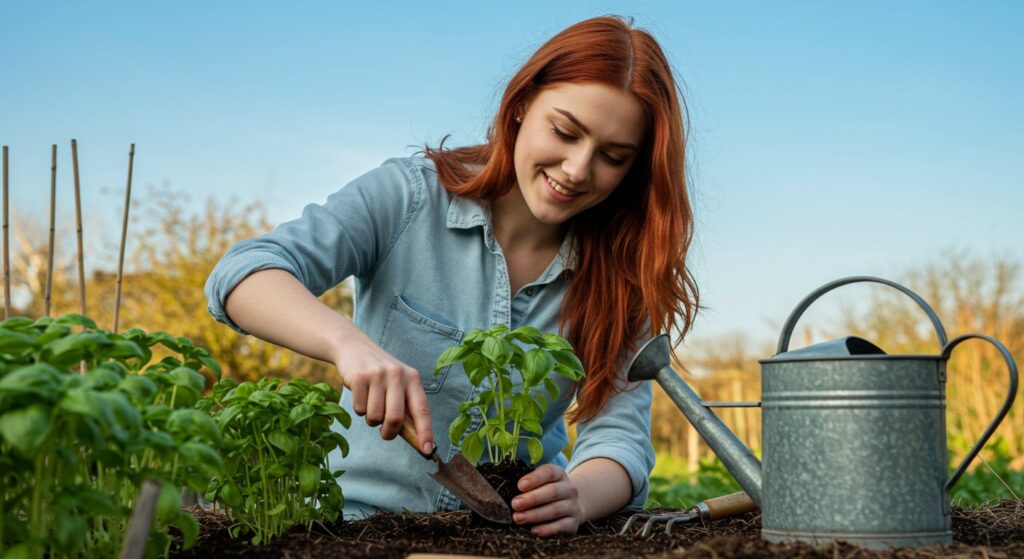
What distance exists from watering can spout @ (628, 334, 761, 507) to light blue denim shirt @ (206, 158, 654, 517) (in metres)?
0.58

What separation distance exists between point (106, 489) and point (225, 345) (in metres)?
6.99

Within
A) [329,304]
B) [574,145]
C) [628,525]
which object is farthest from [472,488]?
[329,304]

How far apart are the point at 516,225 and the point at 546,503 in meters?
0.91

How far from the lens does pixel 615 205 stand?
99.0 inches

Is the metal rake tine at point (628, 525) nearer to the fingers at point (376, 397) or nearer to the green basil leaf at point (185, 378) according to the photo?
the fingers at point (376, 397)

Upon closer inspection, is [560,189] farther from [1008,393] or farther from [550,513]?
[1008,393]

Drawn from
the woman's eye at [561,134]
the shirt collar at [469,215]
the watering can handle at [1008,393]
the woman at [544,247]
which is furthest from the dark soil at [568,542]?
the woman's eye at [561,134]

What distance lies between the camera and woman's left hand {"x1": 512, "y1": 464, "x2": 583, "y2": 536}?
1751 millimetres

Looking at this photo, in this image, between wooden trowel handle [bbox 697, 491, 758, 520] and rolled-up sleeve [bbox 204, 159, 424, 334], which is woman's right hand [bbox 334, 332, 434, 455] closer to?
rolled-up sleeve [bbox 204, 159, 424, 334]

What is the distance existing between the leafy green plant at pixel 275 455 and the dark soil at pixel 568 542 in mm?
56

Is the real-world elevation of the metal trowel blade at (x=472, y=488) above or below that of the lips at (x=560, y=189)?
below

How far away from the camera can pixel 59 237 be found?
9.23 metres

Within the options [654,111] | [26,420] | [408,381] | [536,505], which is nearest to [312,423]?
[408,381]

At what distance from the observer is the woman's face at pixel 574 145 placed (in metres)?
2.06
